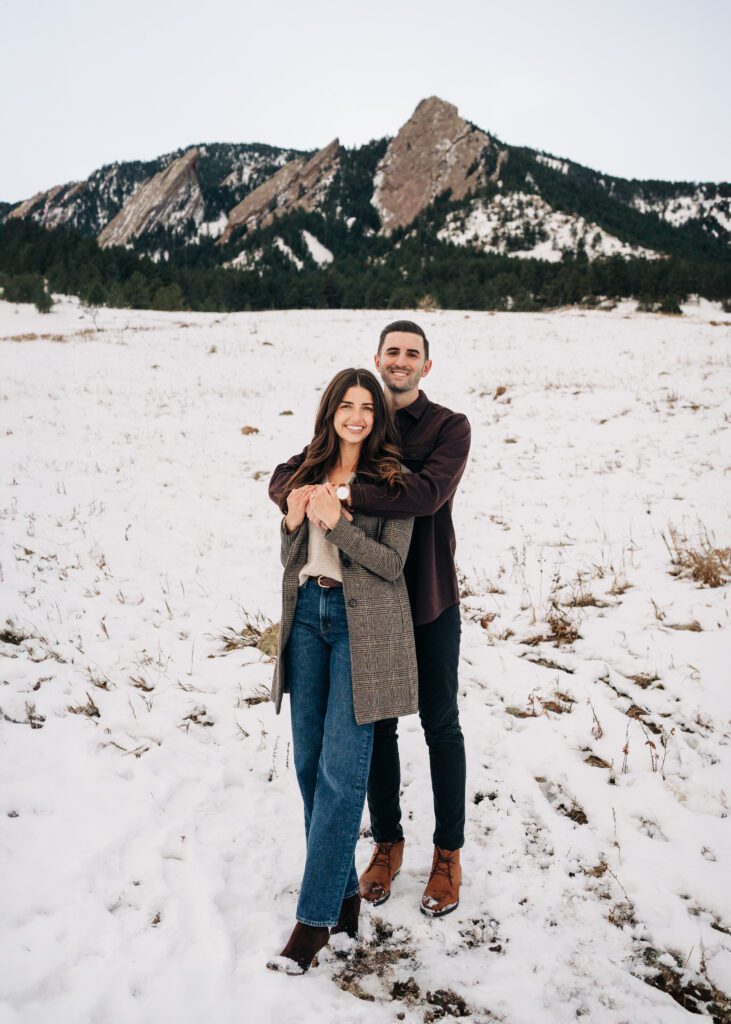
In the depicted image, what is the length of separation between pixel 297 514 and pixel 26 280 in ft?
153

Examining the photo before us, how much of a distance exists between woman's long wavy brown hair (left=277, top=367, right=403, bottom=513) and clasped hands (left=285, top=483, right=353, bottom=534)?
126 millimetres

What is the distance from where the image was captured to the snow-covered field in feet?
7.66

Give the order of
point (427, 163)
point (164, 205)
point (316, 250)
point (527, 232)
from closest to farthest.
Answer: point (527, 232), point (316, 250), point (427, 163), point (164, 205)

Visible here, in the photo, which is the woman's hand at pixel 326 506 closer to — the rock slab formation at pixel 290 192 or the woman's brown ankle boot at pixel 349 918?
the woman's brown ankle boot at pixel 349 918

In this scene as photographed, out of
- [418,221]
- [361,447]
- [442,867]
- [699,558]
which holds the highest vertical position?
[418,221]

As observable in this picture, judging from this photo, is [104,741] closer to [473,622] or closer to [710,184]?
[473,622]

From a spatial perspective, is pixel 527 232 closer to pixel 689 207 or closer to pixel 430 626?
pixel 430 626

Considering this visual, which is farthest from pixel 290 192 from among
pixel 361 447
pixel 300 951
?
pixel 300 951

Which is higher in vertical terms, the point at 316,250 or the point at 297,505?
the point at 316,250

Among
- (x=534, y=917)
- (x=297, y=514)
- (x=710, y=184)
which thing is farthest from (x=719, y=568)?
(x=710, y=184)

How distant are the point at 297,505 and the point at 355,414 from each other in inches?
21.1

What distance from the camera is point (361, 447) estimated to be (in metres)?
2.72

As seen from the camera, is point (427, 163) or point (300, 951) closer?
point (300, 951)

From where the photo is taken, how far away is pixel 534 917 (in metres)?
2.65
